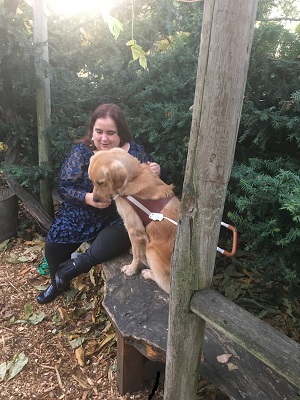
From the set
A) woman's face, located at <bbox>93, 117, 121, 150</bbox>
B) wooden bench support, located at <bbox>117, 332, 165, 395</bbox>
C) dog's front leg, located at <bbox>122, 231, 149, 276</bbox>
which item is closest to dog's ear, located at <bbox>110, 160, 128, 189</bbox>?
dog's front leg, located at <bbox>122, 231, 149, 276</bbox>

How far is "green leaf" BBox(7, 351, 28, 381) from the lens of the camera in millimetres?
3075

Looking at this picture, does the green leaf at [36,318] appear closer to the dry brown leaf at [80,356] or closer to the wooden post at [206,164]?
the dry brown leaf at [80,356]

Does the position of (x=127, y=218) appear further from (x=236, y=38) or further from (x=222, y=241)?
(x=236, y=38)

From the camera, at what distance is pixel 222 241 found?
12.9 ft

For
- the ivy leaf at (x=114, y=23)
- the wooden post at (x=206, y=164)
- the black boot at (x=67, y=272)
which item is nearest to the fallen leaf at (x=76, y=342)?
the black boot at (x=67, y=272)

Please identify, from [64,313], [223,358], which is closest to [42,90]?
[64,313]

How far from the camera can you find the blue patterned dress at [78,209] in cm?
357

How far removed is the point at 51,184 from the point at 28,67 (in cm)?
165

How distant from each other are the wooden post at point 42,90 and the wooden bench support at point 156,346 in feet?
7.20

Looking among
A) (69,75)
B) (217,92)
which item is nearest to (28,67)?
(69,75)

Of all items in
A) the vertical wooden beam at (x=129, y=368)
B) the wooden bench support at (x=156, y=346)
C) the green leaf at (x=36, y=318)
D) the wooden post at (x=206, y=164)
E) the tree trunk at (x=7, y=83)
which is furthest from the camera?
the tree trunk at (x=7, y=83)

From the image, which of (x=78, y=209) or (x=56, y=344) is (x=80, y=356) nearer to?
(x=56, y=344)

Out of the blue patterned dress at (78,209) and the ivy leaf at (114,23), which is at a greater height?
the ivy leaf at (114,23)

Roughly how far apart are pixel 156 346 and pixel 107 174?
53.6 inches
